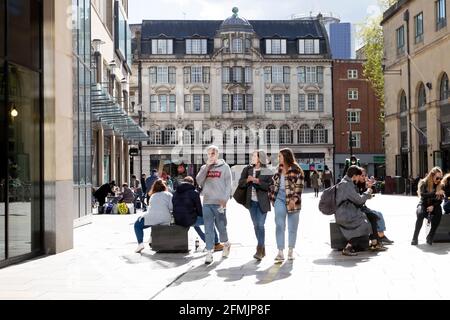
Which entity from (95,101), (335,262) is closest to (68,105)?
(335,262)

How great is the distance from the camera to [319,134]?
237 feet

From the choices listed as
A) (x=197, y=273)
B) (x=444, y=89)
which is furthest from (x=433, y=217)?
(x=444, y=89)

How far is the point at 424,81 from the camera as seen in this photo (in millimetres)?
41344

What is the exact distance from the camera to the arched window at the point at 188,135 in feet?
233

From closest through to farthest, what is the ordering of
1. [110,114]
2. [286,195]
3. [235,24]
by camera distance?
[286,195] < [110,114] < [235,24]

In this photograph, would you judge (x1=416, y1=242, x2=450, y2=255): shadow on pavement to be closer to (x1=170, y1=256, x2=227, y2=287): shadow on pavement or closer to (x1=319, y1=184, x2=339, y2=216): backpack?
(x1=319, y1=184, x2=339, y2=216): backpack

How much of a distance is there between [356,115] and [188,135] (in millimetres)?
17884

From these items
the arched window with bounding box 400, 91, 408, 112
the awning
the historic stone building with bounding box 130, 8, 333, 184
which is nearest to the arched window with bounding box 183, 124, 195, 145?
the historic stone building with bounding box 130, 8, 333, 184

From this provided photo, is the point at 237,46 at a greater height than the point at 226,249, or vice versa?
the point at 237,46

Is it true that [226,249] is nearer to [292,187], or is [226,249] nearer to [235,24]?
[292,187]

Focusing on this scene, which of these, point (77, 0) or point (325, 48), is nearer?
point (77, 0)

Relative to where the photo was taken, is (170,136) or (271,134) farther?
(271,134)
